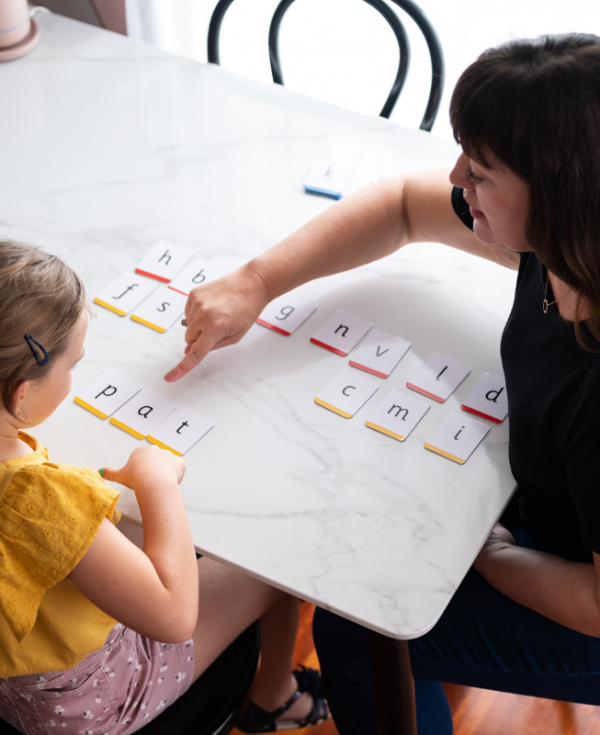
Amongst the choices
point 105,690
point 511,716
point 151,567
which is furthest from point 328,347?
point 511,716

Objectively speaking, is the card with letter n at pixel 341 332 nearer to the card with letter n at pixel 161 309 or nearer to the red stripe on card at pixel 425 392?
the red stripe on card at pixel 425 392

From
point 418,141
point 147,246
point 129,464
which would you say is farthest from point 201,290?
point 418,141

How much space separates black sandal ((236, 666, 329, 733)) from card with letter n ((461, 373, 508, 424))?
769 mm

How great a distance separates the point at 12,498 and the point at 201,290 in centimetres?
45

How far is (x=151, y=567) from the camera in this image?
788mm

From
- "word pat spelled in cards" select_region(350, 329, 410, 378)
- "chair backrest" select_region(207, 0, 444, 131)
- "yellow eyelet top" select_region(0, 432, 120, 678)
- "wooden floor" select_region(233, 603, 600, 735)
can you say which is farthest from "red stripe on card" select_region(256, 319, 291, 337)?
"wooden floor" select_region(233, 603, 600, 735)

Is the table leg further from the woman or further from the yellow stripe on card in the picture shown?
the yellow stripe on card

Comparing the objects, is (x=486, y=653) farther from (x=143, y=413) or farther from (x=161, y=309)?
(x=161, y=309)

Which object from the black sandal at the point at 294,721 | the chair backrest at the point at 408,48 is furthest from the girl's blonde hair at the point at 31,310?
the chair backrest at the point at 408,48

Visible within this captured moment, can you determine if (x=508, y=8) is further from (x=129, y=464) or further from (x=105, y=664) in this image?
(x=105, y=664)

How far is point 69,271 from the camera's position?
810mm

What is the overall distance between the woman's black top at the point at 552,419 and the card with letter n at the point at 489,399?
0.04m

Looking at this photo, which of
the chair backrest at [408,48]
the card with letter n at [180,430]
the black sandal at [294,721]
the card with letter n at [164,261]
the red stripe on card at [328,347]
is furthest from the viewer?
the chair backrest at [408,48]

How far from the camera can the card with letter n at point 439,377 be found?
100cm
